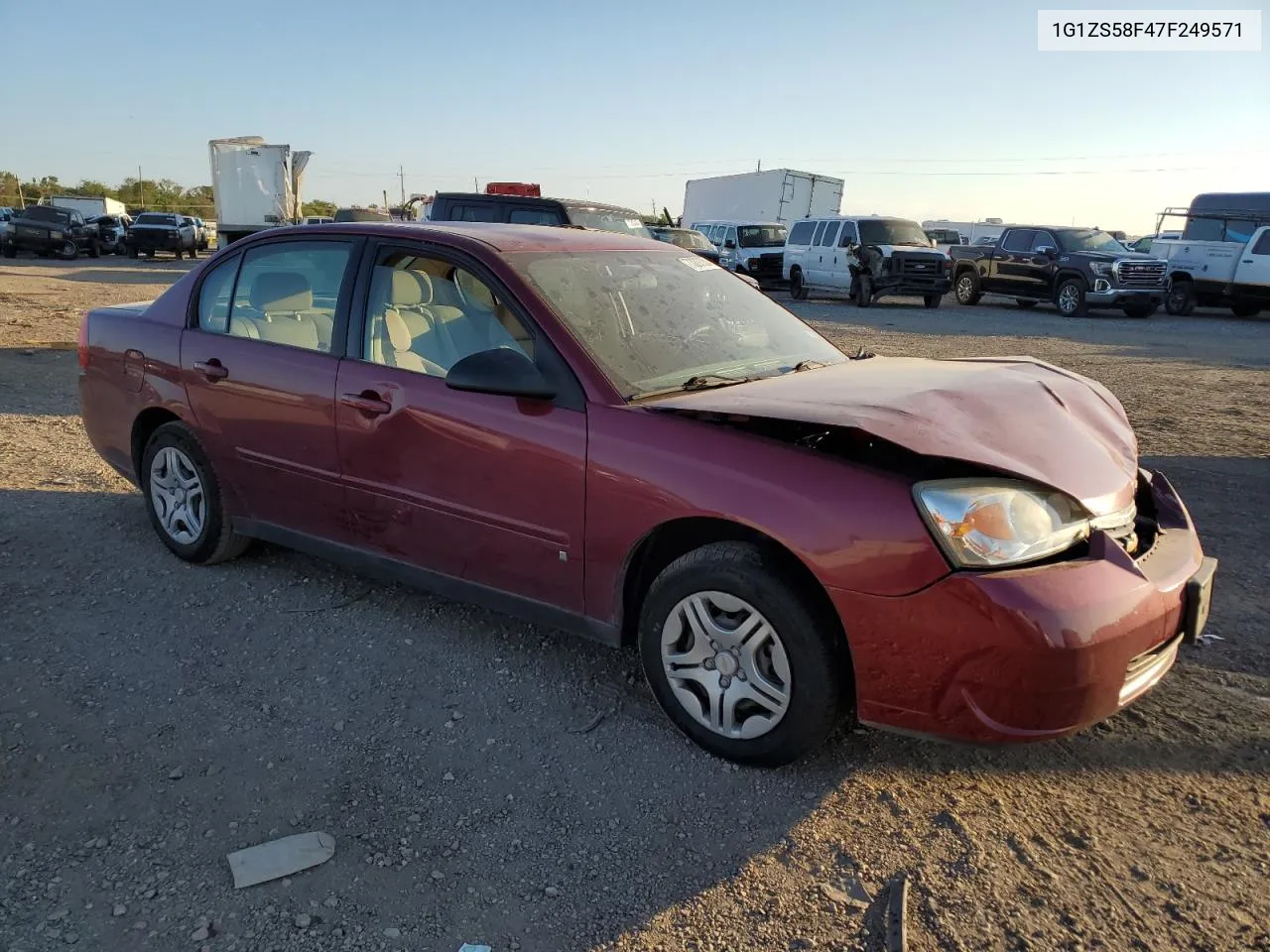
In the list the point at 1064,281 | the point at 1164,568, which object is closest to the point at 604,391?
the point at 1164,568

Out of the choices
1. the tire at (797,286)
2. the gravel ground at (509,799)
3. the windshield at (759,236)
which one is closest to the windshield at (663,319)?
the gravel ground at (509,799)

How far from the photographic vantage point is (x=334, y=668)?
3.68m

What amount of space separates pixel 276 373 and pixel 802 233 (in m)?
21.6

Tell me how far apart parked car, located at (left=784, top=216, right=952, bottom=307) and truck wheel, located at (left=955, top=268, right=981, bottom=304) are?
0.81m

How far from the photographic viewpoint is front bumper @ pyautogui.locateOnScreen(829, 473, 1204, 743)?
2.50 metres

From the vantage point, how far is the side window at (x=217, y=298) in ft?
14.7

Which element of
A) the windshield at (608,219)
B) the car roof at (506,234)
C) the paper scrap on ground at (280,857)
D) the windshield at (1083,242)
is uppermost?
Result: the windshield at (1083,242)

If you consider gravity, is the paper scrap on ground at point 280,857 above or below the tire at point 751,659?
below

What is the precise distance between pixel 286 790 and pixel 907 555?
196 cm

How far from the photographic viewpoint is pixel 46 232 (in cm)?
3155

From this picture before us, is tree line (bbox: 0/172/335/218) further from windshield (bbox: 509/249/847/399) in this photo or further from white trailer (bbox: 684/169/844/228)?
windshield (bbox: 509/249/847/399)

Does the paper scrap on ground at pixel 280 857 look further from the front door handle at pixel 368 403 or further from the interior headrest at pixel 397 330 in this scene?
the interior headrest at pixel 397 330

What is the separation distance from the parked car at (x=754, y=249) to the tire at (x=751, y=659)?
2288cm

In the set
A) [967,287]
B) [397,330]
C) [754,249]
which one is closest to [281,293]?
[397,330]
